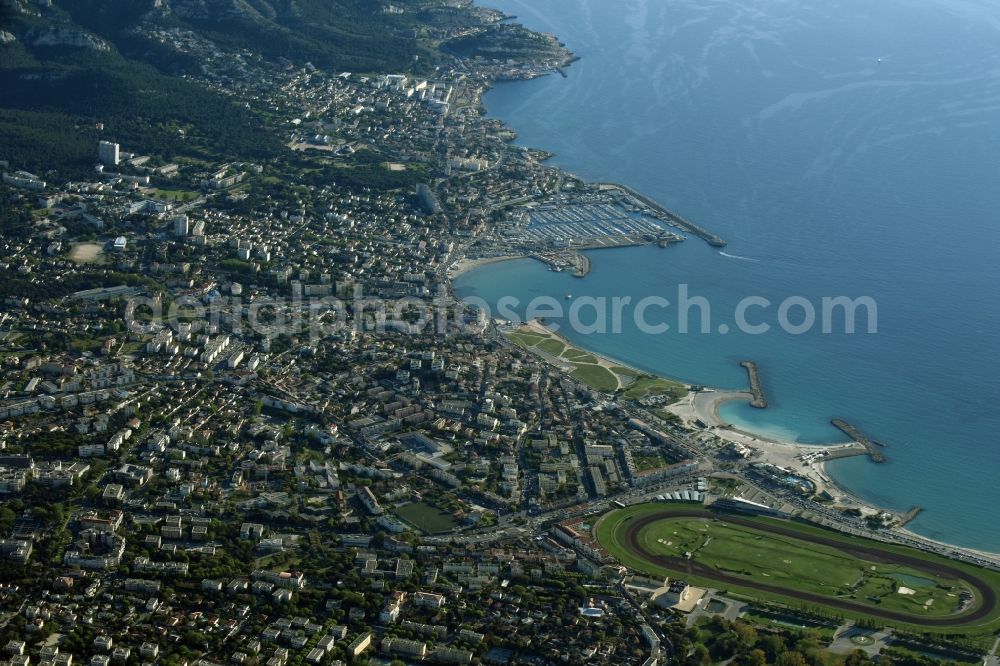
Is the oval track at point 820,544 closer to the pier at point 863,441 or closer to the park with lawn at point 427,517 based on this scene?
the park with lawn at point 427,517

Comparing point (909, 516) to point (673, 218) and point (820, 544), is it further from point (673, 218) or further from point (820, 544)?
point (673, 218)

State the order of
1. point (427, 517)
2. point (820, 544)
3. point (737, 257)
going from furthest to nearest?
point (737, 257) < point (820, 544) < point (427, 517)

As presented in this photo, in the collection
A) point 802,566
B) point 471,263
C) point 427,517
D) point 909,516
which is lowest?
point 427,517

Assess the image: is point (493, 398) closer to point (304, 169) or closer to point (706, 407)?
point (706, 407)

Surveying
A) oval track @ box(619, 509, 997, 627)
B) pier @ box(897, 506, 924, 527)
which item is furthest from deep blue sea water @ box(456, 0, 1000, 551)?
oval track @ box(619, 509, 997, 627)

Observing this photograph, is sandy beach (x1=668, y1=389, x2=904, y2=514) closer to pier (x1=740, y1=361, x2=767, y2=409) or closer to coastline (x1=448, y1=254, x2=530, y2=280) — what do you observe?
pier (x1=740, y1=361, x2=767, y2=409)

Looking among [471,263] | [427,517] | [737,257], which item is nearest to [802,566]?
[427,517]
